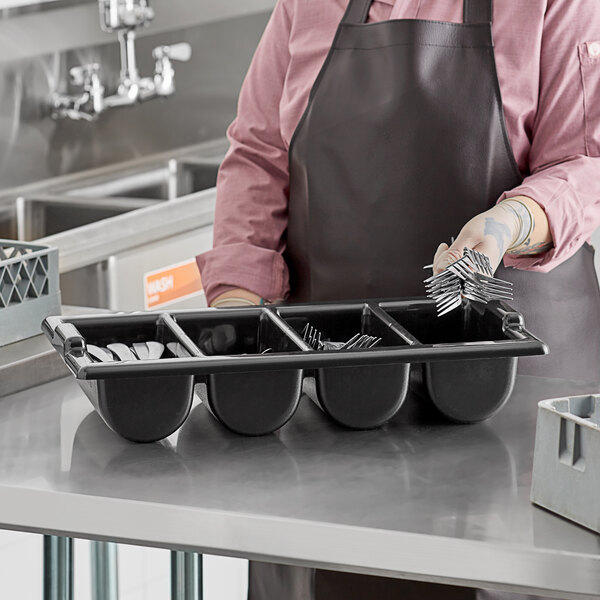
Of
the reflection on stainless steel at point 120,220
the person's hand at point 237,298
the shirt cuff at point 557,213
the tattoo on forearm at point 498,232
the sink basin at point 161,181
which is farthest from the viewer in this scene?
the sink basin at point 161,181

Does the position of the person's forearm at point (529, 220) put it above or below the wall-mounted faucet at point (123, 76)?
below

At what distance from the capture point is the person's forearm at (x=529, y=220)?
1.55 m

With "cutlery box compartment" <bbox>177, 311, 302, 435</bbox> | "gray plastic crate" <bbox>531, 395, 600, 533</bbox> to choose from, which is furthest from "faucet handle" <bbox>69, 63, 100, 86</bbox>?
"gray plastic crate" <bbox>531, 395, 600, 533</bbox>

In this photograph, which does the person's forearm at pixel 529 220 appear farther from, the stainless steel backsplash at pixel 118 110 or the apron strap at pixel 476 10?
the stainless steel backsplash at pixel 118 110

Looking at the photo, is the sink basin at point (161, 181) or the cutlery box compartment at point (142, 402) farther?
the sink basin at point (161, 181)

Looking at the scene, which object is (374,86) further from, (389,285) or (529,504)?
(529,504)

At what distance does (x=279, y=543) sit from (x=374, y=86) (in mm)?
926

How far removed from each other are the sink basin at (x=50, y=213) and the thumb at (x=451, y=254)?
179 centimetres

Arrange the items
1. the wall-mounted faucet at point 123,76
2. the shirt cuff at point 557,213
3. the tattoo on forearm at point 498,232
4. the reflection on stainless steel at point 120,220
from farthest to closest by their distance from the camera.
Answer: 1. the wall-mounted faucet at point 123,76
2. the reflection on stainless steel at point 120,220
3. the shirt cuff at point 557,213
4. the tattoo on forearm at point 498,232

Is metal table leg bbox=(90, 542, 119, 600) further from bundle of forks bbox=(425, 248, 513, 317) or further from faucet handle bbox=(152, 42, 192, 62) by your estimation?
faucet handle bbox=(152, 42, 192, 62)

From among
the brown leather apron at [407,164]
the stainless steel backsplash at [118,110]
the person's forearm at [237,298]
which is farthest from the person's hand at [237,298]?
the stainless steel backsplash at [118,110]

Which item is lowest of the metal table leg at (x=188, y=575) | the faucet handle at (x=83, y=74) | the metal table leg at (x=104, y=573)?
the metal table leg at (x=104, y=573)

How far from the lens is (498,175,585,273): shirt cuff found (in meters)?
1.58

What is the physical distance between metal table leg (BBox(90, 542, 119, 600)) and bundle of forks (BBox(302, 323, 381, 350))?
509 mm
